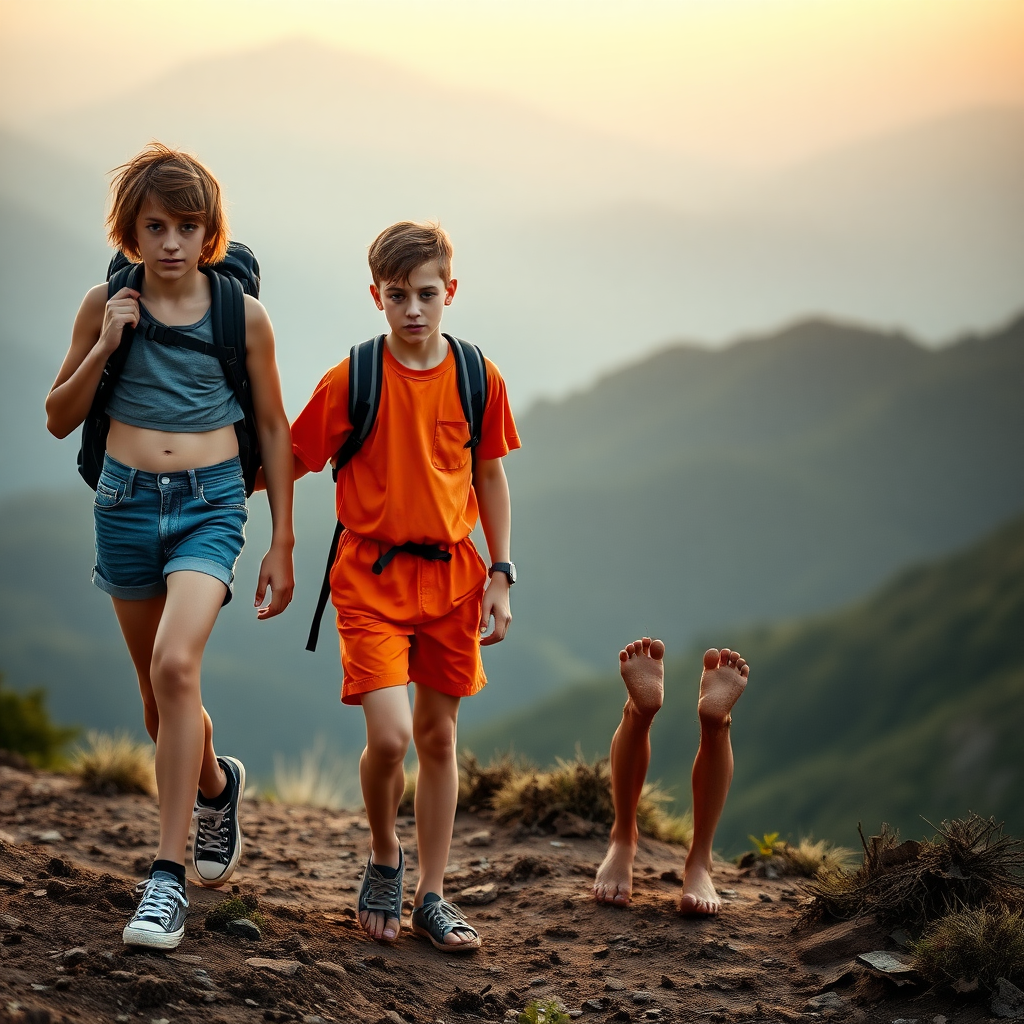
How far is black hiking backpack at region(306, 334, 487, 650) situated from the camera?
4.02m

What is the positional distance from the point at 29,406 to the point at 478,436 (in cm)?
16762

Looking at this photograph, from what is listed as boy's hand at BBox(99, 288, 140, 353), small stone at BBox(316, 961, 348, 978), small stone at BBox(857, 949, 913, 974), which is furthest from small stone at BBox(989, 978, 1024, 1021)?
boy's hand at BBox(99, 288, 140, 353)

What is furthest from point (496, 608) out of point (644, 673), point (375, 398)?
point (375, 398)

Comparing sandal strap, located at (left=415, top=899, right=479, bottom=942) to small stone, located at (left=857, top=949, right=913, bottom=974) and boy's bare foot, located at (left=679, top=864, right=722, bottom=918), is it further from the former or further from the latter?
small stone, located at (left=857, top=949, right=913, bottom=974)

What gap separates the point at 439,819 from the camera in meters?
4.16

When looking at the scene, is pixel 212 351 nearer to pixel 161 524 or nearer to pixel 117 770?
pixel 161 524

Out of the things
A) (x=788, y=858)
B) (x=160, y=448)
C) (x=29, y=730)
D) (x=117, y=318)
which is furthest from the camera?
(x=29, y=730)

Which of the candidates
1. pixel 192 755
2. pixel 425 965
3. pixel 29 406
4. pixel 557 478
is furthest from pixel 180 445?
pixel 557 478

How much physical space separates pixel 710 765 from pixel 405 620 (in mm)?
1397

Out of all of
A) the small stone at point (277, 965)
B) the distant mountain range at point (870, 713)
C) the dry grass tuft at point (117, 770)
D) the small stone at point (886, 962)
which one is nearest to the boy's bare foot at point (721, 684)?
the small stone at point (886, 962)

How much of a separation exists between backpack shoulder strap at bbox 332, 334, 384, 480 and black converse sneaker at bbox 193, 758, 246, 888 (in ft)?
4.83

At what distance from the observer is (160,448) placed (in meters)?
3.81

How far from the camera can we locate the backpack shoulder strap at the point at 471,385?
414 centimetres

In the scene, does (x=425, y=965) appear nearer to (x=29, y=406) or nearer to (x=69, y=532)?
(x=69, y=532)
